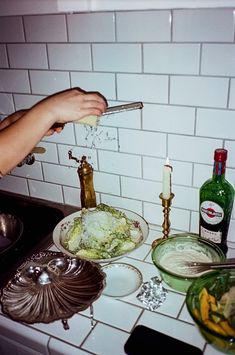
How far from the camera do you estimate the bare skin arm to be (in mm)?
791

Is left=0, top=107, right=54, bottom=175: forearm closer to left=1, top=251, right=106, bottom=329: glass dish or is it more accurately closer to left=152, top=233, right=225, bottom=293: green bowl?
left=1, top=251, right=106, bottom=329: glass dish

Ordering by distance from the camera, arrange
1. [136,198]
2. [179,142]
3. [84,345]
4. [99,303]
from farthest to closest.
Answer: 1. [136,198]
2. [179,142]
3. [99,303]
4. [84,345]

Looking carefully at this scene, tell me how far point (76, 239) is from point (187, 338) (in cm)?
40

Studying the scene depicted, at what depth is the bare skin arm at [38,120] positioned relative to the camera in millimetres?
791

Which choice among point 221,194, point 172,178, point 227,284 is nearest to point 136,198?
point 172,178

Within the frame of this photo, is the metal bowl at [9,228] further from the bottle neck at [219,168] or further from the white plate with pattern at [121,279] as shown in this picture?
the bottle neck at [219,168]

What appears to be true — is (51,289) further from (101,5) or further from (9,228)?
(101,5)

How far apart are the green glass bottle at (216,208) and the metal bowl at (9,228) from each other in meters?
0.57

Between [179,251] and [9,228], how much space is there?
0.58m

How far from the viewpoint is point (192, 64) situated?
2.96ft

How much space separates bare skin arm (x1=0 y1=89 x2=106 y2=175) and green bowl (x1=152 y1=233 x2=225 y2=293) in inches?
15.0

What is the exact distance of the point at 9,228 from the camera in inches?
47.7

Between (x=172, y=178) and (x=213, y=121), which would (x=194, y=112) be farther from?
(x=172, y=178)

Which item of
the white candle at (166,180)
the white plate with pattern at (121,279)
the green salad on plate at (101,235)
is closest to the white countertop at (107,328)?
the white plate with pattern at (121,279)
